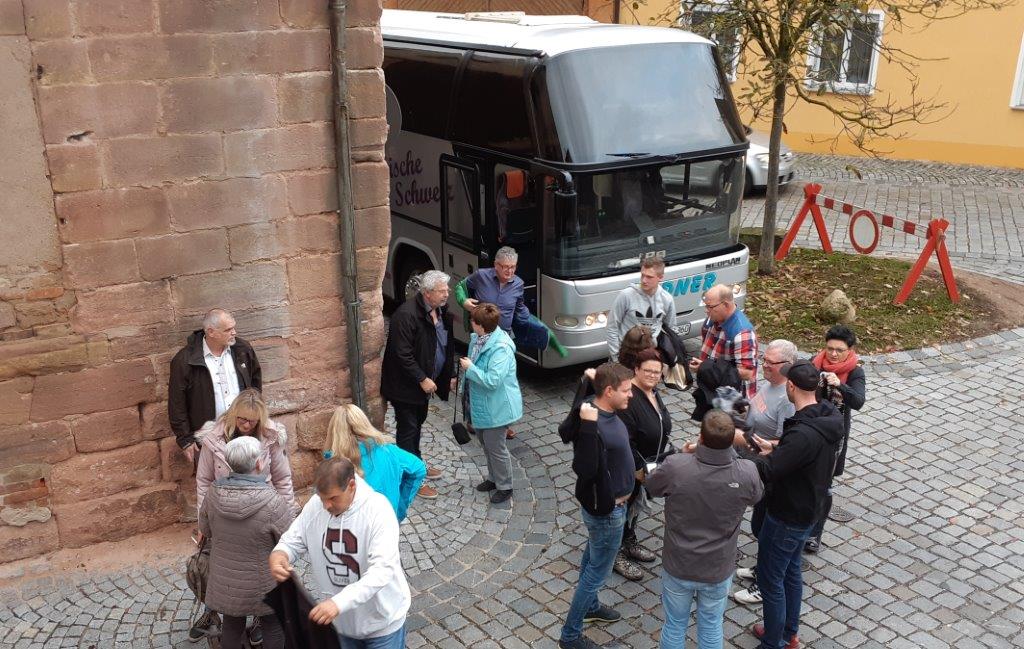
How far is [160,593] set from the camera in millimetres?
6234

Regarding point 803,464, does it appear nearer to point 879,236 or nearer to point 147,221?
point 147,221

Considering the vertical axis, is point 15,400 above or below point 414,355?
above

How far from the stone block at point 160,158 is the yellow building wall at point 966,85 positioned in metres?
12.7

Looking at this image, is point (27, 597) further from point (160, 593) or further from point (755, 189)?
point (755, 189)

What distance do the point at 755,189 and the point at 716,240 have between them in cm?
760

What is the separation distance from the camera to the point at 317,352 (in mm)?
6930

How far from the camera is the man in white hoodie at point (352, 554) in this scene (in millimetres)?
4367

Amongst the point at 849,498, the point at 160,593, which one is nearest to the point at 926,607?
the point at 849,498

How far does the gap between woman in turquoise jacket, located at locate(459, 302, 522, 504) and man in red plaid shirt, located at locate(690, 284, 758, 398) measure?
1478 mm

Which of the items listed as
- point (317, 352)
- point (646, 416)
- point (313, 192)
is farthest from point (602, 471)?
point (313, 192)

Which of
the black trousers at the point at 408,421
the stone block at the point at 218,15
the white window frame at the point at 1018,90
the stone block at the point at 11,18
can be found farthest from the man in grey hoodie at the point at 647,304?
the white window frame at the point at 1018,90

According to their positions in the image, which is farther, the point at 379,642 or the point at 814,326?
the point at 814,326

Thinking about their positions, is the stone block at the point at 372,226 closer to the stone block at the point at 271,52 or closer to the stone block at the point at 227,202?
the stone block at the point at 227,202

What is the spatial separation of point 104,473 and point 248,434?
159cm
